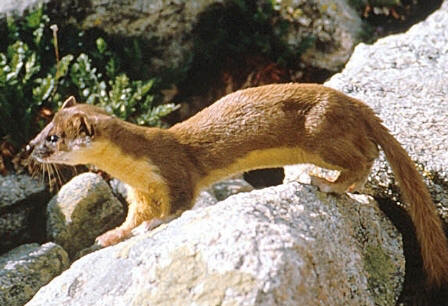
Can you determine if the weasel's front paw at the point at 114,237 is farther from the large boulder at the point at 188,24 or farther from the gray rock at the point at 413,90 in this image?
the large boulder at the point at 188,24

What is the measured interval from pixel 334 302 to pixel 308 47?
169 inches

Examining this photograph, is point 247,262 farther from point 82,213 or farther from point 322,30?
point 322,30

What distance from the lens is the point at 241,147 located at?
13.8 feet

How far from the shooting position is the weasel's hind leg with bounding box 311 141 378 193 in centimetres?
393

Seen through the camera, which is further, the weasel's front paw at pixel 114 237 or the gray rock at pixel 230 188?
the gray rock at pixel 230 188


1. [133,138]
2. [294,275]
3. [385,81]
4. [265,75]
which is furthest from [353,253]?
[265,75]

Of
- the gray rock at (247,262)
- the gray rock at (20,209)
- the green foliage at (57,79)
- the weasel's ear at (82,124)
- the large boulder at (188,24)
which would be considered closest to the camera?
the gray rock at (247,262)

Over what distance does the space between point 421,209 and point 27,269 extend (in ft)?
9.17

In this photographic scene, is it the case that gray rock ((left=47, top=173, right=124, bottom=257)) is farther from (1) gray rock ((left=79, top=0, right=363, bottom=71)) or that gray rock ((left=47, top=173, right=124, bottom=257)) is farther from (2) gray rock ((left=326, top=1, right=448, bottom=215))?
(2) gray rock ((left=326, top=1, right=448, bottom=215))

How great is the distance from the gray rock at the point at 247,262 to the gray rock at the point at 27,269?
3.88 feet

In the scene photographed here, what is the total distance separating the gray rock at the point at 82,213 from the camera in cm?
551

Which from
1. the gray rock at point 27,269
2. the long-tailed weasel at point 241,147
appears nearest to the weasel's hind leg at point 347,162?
the long-tailed weasel at point 241,147

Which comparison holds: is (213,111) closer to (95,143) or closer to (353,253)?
(95,143)

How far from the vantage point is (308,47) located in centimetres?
702
